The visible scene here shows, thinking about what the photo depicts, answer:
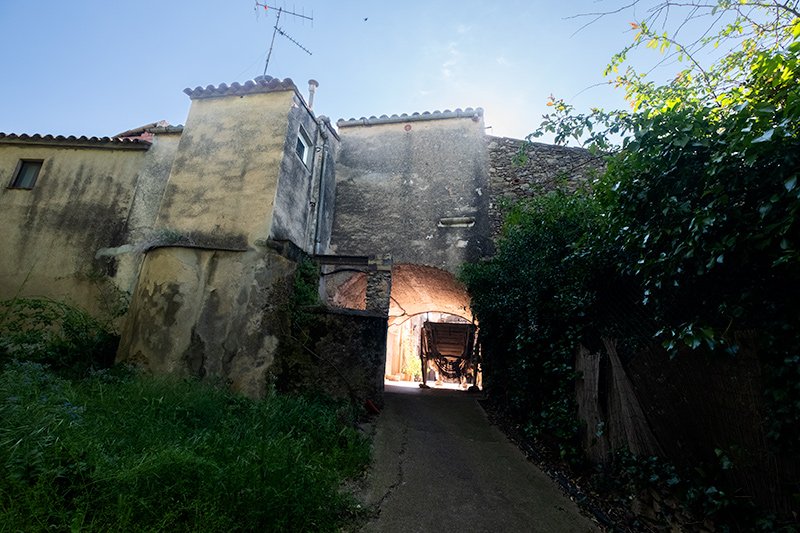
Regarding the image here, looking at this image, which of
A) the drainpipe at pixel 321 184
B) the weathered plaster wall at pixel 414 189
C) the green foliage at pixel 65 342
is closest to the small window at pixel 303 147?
the drainpipe at pixel 321 184

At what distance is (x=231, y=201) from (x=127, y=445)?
468cm

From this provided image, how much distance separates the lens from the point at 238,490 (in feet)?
9.36

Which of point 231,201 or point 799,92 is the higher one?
point 231,201

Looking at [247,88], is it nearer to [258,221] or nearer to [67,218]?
[258,221]

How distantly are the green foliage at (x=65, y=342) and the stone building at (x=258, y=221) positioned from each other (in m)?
0.60

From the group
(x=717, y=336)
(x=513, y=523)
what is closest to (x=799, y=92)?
(x=717, y=336)

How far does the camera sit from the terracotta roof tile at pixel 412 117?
A: 401 inches

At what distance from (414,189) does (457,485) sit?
715 cm

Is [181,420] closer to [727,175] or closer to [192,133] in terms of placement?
[727,175]

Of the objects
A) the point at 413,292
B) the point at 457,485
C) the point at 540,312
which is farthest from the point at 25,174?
the point at 540,312

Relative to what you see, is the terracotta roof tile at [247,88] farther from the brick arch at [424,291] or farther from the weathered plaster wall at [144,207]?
the brick arch at [424,291]

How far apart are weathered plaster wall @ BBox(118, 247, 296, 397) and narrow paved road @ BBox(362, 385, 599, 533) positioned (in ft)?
7.22

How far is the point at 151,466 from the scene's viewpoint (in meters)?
2.76

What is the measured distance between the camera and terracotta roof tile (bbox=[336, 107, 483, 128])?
10.2 meters
